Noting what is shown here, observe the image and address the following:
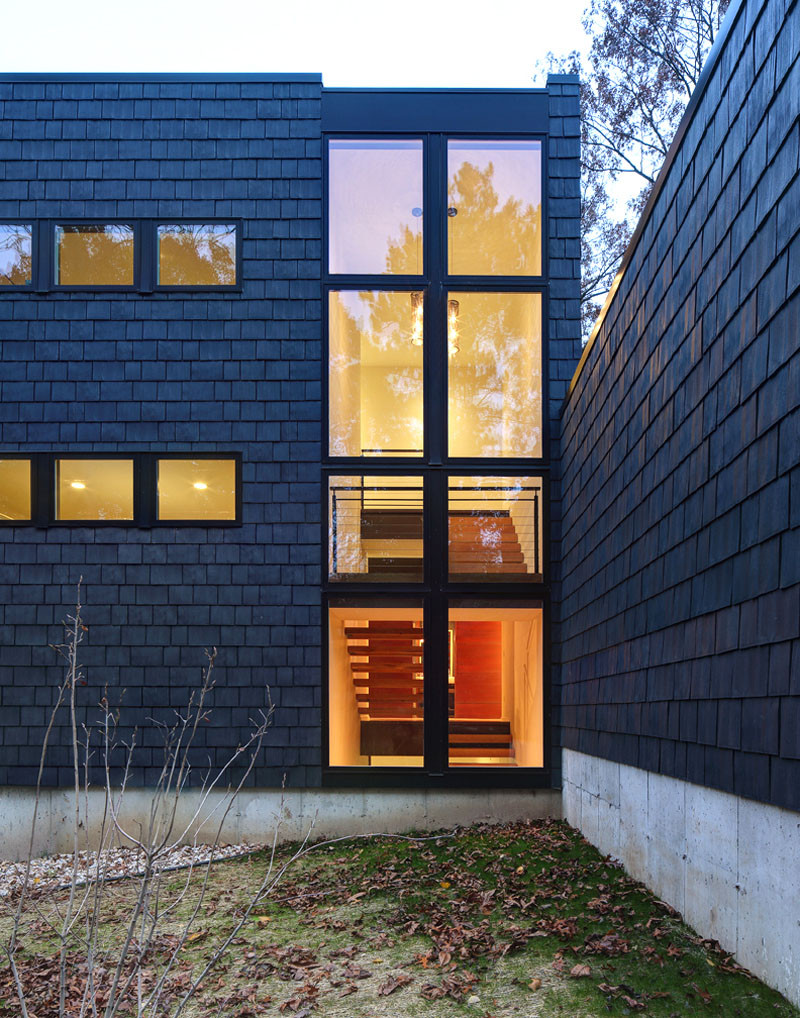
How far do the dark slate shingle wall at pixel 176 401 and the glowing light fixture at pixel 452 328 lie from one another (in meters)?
1.19

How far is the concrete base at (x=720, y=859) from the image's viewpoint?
3145 millimetres

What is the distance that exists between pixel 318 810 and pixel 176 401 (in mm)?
3824

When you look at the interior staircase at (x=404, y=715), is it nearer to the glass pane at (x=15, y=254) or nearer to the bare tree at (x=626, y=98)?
the glass pane at (x=15, y=254)

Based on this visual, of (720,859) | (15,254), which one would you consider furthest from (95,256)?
(720,859)

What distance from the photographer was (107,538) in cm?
823

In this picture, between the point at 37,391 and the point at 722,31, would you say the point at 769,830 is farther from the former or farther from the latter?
the point at 37,391

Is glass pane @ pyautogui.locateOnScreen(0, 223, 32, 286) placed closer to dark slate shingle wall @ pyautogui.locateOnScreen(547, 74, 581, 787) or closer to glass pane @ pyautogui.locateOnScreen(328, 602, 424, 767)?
glass pane @ pyautogui.locateOnScreen(328, 602, 424, 767)

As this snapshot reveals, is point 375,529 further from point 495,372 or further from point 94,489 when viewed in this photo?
point 94,489

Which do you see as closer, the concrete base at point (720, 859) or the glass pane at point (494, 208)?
the concrete base at point (720, 859)

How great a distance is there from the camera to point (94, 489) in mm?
8320

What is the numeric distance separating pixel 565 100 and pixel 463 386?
282cm

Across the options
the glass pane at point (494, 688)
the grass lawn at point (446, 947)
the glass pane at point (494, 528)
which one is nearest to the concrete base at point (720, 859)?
the grass lawn at point (446, 947)

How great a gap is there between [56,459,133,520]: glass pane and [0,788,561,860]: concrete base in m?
2.44

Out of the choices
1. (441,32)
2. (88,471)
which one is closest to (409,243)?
(88,471)
